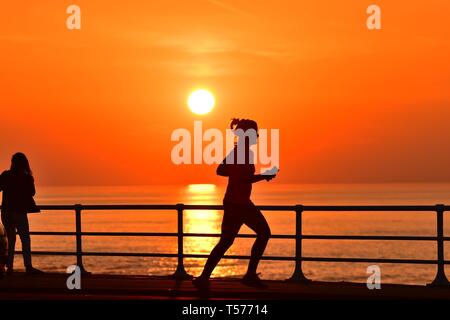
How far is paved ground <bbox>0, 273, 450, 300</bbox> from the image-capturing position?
44.5 feet

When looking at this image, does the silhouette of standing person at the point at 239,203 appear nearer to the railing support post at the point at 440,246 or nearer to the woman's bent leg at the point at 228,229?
the woman's bent leg at the point at 228,229

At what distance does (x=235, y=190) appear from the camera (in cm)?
1405

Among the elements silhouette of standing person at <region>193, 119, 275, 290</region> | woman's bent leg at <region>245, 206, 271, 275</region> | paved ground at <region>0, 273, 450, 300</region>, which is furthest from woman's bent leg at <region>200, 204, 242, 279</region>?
paved ground at <region>0, 273, 450, 300</region>

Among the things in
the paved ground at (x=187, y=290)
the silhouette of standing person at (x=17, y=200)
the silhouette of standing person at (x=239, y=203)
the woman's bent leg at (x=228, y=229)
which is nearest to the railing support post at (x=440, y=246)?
the paved ground at (x=187, y=290)

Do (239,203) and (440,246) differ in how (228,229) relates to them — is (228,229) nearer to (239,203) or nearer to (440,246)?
(239,203)

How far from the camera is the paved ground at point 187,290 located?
13.6m

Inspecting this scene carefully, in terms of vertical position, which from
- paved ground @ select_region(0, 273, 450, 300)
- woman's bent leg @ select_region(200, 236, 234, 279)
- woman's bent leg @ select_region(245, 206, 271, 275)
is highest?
woman's bent leg @ select_region(245, 206, 271, 275)

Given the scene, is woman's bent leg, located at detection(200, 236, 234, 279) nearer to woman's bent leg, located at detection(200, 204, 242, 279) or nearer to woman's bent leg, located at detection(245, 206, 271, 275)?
woman's bent leg, located at detection(200, 204, 242, 279)

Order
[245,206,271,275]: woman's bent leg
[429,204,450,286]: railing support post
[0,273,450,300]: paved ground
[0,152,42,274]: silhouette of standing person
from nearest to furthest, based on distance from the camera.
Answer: [0,273,450,300]: paved ground, [245,206,271,275]: woman's bent leg, [429,204,450,286]: railing support post, [0,152,42,274]: silhouette of standing person

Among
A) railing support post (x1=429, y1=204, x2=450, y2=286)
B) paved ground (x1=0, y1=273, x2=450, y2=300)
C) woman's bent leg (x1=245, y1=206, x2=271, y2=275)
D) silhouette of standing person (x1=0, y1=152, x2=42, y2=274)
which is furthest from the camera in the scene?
silhouette of standing person (x1=0, y1=152, x2=42, y2=274)

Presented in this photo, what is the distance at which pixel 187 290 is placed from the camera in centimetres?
1430

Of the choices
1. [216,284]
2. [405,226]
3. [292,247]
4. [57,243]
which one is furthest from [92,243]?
[216,284]
